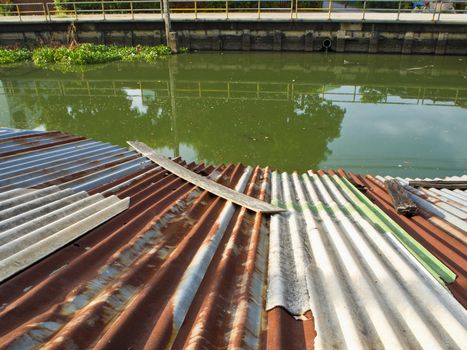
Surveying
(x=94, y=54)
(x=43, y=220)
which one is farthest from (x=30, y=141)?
(x=94, y=54)

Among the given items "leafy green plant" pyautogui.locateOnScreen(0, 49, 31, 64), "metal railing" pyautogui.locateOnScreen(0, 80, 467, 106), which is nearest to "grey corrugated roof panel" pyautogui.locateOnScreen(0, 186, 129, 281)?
"metal railing" pyautogui.locateOnScreen(0, 80, 467, 106)

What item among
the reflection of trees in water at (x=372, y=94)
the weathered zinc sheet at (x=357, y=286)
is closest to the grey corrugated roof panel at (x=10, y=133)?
the weathered zinc sheet at (x=357, y=286)

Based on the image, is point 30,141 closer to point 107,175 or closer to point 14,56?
point 107,175

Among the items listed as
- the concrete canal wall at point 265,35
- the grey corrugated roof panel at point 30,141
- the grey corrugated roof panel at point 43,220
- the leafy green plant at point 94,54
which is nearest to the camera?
the grey corrugated roof panel at point 43,220

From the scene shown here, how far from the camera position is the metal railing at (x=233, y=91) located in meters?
12.9

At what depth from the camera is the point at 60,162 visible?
442cm

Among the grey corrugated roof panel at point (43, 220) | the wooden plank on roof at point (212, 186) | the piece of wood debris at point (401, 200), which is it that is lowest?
Result: the piece of wood debris at point (401, 200)

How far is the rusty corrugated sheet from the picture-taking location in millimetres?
2433

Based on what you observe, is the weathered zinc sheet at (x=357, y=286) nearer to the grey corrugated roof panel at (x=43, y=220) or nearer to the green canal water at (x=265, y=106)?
the grey corrugated roof panel at (x=43, y=220)

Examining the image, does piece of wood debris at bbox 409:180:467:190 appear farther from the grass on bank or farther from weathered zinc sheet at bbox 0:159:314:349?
the grass on bank

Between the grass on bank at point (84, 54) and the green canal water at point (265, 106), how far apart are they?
0.93 m

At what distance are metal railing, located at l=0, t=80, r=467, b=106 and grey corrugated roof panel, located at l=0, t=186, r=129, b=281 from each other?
9.98 meters

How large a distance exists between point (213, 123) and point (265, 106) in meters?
2.31

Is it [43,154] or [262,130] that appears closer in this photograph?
[43,154]
